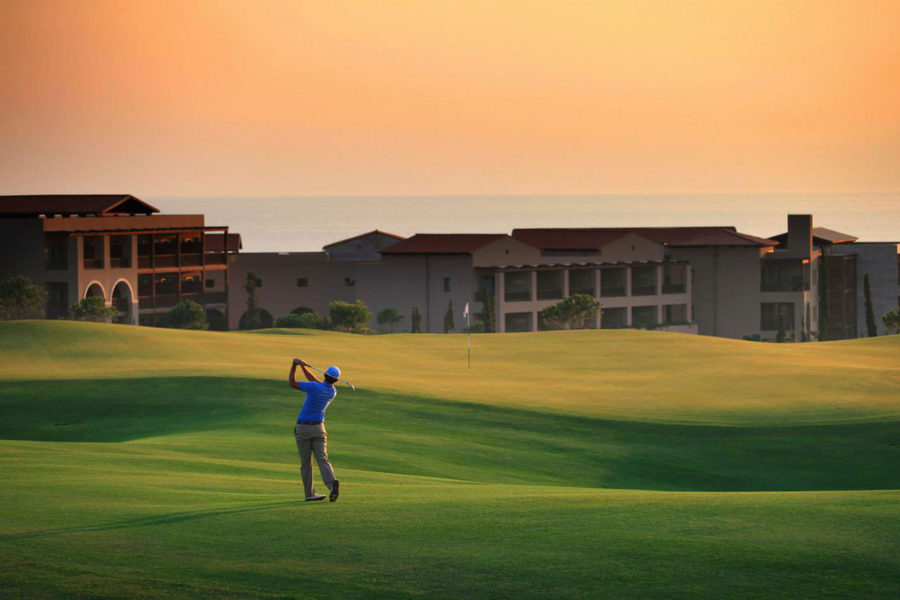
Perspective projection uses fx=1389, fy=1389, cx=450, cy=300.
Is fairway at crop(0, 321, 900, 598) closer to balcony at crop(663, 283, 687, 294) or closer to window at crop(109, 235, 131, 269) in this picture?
window at crop(109, 235, 131, 269)

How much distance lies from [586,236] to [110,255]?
3912 cm

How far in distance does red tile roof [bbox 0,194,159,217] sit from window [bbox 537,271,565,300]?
31151mm

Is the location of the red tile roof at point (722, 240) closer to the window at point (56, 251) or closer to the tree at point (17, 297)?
the window at point (56, 251)

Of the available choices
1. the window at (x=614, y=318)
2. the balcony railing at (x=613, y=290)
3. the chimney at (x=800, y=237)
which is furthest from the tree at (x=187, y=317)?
the chimney at (x=800, y=237)

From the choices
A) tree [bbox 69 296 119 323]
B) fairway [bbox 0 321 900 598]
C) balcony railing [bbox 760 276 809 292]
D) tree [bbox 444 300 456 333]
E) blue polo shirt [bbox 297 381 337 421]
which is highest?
balcony railing [bbox 760 276 809 292]

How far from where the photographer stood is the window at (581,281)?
105875mm

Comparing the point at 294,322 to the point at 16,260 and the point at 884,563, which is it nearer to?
the point at 16,260

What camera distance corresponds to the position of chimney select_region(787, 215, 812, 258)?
368ft

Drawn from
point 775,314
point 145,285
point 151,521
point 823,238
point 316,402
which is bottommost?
point 151,521

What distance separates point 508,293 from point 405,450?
72995 millimetres

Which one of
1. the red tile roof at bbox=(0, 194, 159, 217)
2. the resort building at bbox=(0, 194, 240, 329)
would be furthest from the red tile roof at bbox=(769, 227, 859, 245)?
the red tile roof at bbox=(0, 194, 159, 217)

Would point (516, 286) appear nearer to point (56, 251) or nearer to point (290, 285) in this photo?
point (290, 285)

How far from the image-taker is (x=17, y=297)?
85.4 m

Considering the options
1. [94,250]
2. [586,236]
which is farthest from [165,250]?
[586,236]
